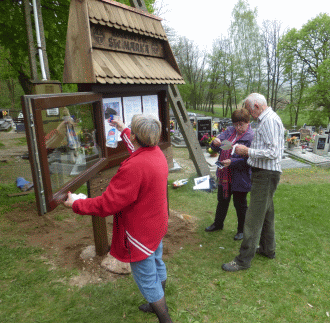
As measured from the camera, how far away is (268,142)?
8.82 feet

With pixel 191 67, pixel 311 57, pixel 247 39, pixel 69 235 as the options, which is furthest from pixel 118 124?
pixel 191 67

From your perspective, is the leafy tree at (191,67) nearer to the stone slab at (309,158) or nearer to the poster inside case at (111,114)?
the stone slab at (309,158)

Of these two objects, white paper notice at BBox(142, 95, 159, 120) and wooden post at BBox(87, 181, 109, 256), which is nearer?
wooden post at BBox(87, 181, 109, 256)

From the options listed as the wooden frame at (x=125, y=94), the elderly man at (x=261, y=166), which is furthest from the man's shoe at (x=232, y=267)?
the wooden frame at (x=125, y=94)

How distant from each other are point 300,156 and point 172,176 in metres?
7.20

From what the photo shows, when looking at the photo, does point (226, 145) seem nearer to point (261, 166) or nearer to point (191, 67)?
point (261, 166)

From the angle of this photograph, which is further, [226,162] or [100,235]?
[226,162]

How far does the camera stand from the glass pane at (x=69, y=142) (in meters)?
1.80

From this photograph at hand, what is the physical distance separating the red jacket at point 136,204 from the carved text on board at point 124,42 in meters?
1.73

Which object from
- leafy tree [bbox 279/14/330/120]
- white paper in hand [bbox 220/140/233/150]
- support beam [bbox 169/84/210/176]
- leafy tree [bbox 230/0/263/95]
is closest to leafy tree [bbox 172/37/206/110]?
leafy tree [bbox 230/0/263/95]

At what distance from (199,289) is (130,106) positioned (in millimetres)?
2356

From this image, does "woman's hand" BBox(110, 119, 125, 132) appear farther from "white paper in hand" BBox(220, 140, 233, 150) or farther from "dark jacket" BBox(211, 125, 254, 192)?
"dark jacket" BBox(211, 125, 254, 192)

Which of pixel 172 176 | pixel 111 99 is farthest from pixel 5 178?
pixel 111 99

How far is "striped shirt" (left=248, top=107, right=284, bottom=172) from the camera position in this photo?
105 inches
